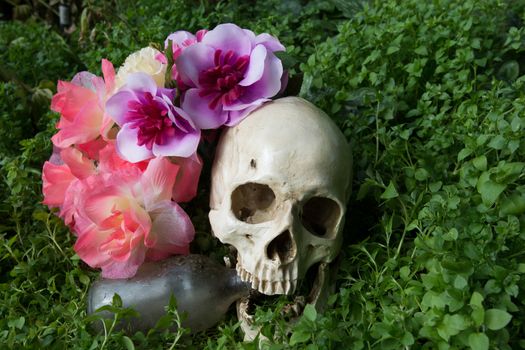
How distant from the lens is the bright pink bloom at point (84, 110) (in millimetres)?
1171

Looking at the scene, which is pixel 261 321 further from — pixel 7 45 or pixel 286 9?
pixel 7 45

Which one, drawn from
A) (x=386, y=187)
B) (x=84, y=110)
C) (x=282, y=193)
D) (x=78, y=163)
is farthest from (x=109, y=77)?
(x=386, y=187)

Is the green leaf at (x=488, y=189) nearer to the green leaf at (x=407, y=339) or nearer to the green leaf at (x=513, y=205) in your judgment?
the green leaf at (x=513, y=205)

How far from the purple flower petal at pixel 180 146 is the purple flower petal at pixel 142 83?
0.32 feet

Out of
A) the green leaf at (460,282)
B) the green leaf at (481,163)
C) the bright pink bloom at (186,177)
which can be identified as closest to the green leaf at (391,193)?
the green leaf at (481,163)

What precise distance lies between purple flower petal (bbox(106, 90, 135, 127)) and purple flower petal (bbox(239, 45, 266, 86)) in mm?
214

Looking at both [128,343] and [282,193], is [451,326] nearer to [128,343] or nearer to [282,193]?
[282,193]

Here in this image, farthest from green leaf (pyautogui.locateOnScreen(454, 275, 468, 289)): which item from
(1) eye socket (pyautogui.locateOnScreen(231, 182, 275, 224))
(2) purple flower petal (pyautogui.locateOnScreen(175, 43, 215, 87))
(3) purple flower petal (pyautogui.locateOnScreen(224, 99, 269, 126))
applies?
(2) purple flower petal (pyautogui.locateOnScreen(175, 43, 215, 87))

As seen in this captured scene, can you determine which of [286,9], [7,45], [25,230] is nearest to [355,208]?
[25,230]

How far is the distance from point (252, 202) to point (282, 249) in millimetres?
124

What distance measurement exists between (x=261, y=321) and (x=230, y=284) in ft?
0.55

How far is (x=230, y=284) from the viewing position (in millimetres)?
1104

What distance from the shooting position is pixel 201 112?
1118 millimetres

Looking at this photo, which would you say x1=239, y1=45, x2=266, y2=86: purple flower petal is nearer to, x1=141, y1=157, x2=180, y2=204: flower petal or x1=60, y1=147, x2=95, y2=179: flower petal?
x1=141, y1=157, x2=180, y2=204: flower petal
